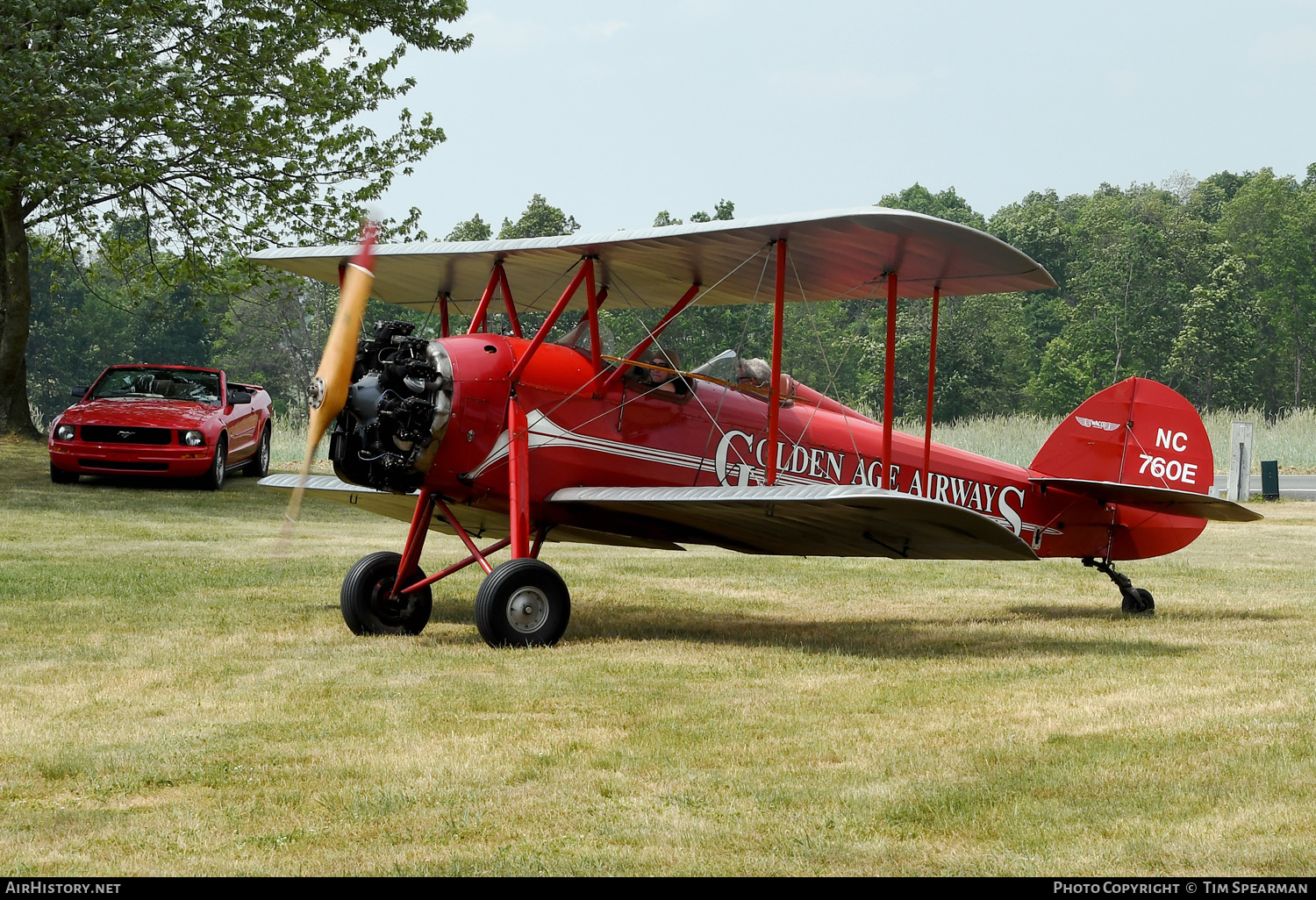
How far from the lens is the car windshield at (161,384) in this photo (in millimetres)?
19797

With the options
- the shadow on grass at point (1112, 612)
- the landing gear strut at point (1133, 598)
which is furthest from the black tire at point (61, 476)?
the landing gear strut at point (1133, 598)

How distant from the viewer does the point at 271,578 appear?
1172 centimetres

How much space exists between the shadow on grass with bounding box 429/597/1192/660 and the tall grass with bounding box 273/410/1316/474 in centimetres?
2057

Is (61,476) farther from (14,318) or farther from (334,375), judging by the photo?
(334,375)

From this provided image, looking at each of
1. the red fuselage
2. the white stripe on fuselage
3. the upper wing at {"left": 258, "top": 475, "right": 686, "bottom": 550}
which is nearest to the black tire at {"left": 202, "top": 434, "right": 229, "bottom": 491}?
the upper wing at {"left": 258, "top": 475, "right": 686, "bottom": 550}

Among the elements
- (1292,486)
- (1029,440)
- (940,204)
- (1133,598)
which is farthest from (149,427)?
(940,204)

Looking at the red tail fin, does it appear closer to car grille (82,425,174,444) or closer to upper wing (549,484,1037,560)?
upper wing (549,484,1037,560)

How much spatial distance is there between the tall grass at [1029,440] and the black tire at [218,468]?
9328mm

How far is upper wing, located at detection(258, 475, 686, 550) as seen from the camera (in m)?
10.0

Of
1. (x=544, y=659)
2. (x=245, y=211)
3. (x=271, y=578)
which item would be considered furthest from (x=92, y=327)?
(x=544, y=659)

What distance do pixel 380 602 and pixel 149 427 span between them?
11.2m

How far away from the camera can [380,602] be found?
29.7 feet

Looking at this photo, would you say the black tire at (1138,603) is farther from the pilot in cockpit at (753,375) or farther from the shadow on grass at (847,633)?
the pilot in cockpit at (753,375)

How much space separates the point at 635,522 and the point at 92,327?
7000cm
